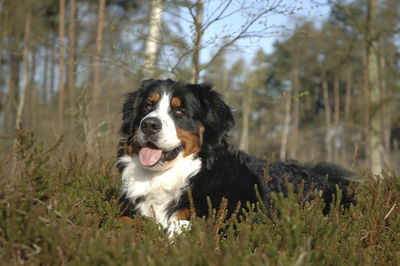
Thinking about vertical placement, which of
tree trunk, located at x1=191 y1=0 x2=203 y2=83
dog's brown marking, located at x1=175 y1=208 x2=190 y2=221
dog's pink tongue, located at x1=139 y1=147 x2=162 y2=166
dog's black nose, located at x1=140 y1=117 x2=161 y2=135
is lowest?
dog's brown marking, located at x1=175 y1=208 x2=190 y2=221

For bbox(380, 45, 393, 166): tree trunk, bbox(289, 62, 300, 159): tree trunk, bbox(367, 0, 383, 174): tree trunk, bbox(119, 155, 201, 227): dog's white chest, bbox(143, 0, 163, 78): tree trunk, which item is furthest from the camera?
bbox(289, 62, 300, 159): tree trunk

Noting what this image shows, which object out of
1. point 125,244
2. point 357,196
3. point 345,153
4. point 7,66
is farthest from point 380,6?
point 345,153

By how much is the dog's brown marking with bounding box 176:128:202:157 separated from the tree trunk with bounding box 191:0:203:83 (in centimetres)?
223

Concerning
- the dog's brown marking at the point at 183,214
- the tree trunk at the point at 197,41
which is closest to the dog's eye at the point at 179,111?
the dog's brown marking at the point at 183,214

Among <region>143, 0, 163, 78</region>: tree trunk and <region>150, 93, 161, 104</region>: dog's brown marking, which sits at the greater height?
<region>143, 0, 163, 78</region>: tree trunk

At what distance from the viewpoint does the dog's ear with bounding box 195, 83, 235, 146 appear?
380 cm

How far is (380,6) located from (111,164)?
39.3 feet

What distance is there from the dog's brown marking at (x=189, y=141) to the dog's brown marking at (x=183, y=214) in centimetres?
55

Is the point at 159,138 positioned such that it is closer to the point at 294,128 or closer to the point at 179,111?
the point at 179,111

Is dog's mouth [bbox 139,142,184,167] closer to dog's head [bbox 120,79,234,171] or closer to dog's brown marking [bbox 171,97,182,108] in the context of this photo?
dog's head [bbox 120,79,234,171]

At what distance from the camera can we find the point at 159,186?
360cm

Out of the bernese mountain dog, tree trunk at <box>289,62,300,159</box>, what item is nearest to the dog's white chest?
the bernese mountain dog

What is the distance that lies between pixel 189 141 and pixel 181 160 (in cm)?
20

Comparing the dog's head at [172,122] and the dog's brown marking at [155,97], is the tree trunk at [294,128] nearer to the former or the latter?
the dog's head at [172,122]
